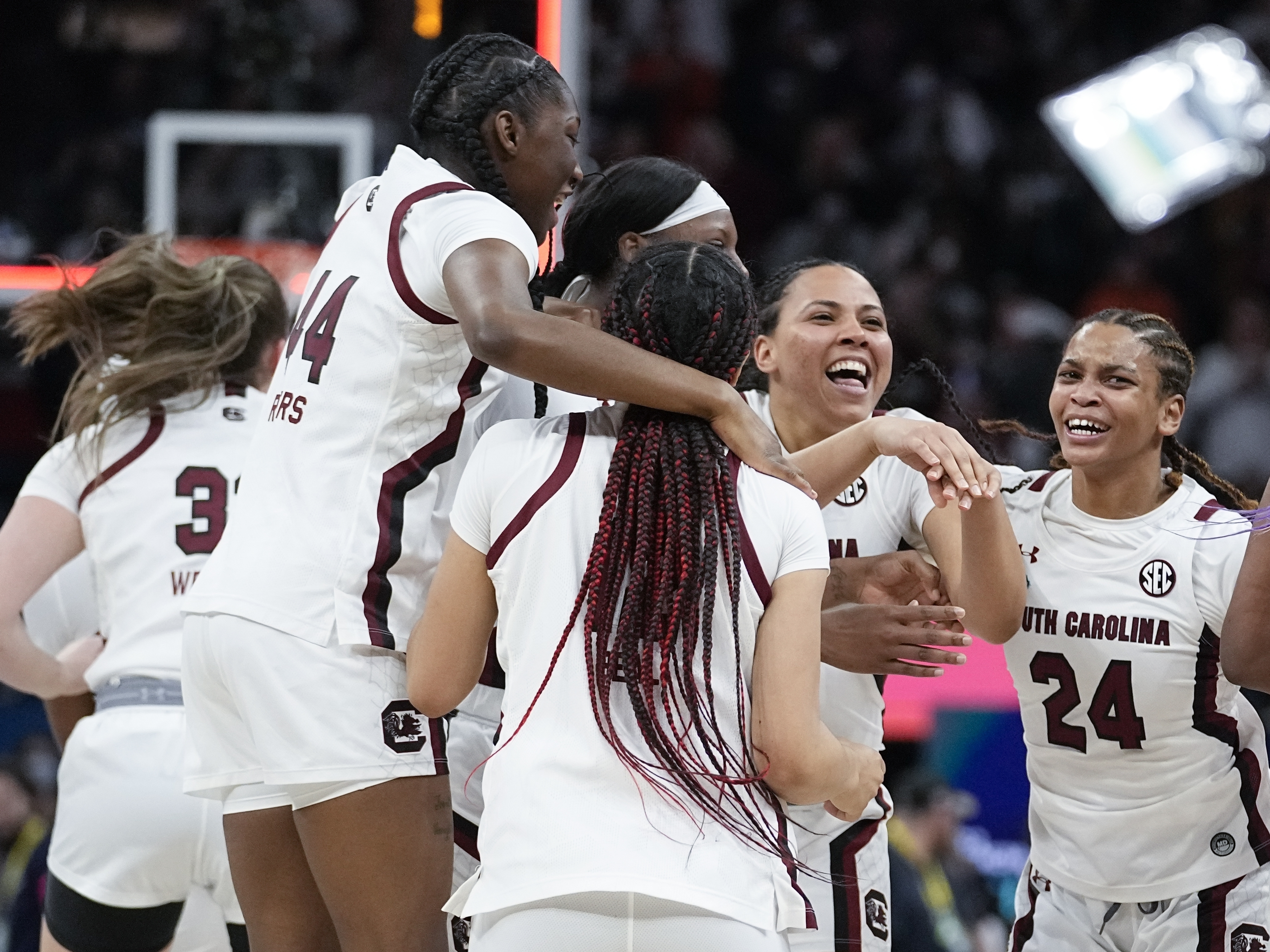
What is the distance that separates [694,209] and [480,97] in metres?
0.55

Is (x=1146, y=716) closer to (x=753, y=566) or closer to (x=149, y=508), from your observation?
(x=753, y=566)

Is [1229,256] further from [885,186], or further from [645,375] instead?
[645,375]

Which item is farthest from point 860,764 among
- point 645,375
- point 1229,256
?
point 1229,256

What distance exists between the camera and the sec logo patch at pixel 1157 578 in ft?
11.0

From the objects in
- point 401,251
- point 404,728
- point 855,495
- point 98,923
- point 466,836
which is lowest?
point 98,923

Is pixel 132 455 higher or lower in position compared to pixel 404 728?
higher

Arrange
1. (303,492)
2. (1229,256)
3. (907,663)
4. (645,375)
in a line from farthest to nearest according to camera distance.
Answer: (1229,256) → (907,663) → (303,492) → (645,375)

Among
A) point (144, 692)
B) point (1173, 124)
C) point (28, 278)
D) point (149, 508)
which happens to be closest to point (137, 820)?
point (144, 692)

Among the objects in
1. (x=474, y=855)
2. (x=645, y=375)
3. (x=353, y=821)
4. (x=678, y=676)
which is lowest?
(x=474, y=855)

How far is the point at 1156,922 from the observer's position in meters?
3.31

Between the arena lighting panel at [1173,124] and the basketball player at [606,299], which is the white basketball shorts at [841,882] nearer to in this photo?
the basketball player at [606,299]

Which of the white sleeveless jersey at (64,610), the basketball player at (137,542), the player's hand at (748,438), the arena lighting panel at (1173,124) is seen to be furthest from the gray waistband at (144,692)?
the arena lighting panel at (1173,124)

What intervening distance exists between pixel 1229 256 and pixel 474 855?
750 cm

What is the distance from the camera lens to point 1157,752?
332cm
